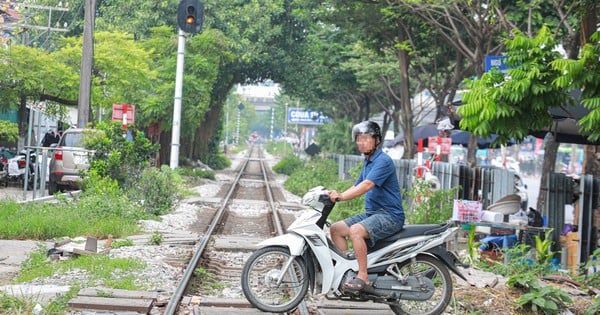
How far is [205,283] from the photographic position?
9484 millimetres

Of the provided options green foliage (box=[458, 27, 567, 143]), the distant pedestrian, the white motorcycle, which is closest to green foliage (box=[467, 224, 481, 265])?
green foliage (box=[458, 27, 567, 143])

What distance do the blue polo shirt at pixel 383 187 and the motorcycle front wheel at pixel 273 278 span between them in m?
0.87

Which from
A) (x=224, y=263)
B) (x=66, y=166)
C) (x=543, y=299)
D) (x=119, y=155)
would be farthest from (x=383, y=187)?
(x=66, y=166)

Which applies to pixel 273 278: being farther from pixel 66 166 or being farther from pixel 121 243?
pixel 66 166

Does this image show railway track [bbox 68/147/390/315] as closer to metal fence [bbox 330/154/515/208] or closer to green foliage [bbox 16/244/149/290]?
green foliage [bbox 16/244/149/290]

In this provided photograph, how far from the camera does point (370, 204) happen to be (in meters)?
7.74

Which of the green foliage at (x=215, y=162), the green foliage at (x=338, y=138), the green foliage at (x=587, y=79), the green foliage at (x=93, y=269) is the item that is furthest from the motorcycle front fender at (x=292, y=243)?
the green foliage at (x=215, y=162)

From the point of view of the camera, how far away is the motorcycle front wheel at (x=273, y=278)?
24.7 feet

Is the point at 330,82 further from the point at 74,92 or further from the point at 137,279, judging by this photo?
the point at 137,279

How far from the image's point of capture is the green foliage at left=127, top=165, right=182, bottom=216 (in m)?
18.4

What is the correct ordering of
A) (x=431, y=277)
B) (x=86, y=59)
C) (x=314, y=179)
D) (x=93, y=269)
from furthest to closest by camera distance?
(x=314, y=179), (x=86, y=59), (x=93, y=269), (x=431, y=277)

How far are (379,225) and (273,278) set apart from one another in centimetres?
106

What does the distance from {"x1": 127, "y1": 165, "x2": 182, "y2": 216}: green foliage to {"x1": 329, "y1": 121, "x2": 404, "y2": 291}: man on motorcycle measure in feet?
34.6

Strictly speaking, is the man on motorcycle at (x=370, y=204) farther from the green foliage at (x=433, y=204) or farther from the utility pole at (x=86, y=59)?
the utility pole at (x=86, y=59)
